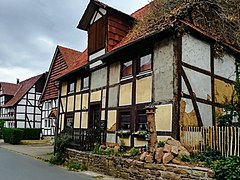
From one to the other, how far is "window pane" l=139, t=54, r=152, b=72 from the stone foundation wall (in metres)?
A: 3.78

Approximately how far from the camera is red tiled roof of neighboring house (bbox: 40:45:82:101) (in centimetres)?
2620

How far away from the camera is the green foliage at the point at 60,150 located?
13.5 metres

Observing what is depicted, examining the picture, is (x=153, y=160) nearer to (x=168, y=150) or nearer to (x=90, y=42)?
(x=168, y=150)

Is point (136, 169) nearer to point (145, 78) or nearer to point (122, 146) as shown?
point (122, 146)

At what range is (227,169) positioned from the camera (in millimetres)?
6496

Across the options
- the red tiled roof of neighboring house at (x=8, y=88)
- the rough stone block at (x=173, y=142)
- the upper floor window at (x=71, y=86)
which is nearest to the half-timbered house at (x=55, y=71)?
the upper floor window at (x=71, y=86)

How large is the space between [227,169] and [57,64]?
23.0 metres

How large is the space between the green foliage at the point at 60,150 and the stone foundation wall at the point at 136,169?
4.03ft

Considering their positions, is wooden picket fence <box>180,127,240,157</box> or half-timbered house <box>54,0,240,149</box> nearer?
wooden picket fence <box>180,127,240,157</box>

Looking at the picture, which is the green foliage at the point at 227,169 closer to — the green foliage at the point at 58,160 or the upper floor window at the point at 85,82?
the green foliage at the point at 58,160

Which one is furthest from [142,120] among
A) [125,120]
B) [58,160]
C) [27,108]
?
[27,108]

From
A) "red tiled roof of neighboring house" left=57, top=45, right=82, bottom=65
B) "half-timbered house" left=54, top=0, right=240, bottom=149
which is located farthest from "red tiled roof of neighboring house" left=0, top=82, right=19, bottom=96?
"half-timbered house" left=54, top=0, right=240, bottom=149

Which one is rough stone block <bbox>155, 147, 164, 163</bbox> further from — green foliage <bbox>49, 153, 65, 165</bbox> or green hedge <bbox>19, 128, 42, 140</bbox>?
green hedge <bbox>19, 128, 42, 140</bbox>

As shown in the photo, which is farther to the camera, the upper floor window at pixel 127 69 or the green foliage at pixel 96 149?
the upper floor window at pixel 127 69
